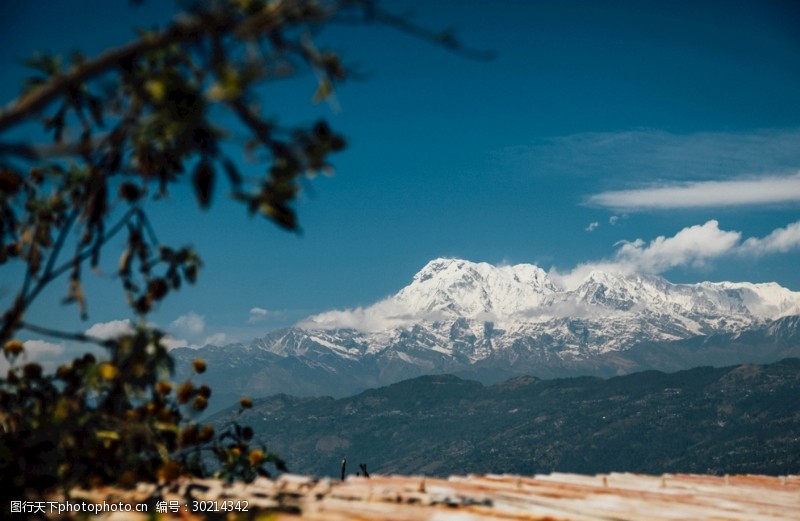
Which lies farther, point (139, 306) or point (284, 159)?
point (139, 306)

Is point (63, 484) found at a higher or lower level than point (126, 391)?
lower

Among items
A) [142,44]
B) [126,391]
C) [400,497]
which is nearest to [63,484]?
[126,391]

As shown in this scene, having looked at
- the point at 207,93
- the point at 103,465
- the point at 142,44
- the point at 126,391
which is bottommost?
the point at 103,465

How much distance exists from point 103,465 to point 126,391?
1136 millimetres

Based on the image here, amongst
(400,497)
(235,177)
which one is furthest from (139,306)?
(400,497)

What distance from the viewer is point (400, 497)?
207 inches

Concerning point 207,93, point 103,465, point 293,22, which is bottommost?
point 103,465

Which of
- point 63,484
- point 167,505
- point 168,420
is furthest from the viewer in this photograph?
point 168,420

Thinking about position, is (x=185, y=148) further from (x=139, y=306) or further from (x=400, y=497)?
(x=400, y=497)

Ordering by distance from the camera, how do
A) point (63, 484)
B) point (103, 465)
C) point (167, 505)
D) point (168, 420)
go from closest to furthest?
point (167, 505)
point (63, 484)
point (103, 465)
point (168, 420)

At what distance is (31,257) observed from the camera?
487 centimetres

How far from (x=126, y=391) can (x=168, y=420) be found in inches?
50.6

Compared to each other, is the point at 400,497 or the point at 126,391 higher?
the point at 126,391

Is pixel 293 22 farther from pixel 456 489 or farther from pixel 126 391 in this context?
pixel 456 489
